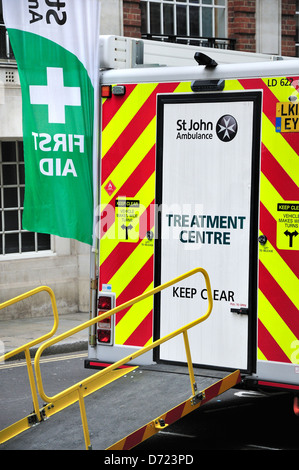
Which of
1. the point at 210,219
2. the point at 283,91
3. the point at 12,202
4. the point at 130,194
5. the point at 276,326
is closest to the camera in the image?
the point at 283,91

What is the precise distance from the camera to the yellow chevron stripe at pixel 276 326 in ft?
20.1

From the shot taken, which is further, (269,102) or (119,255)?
(119,255)

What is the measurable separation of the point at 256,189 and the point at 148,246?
3.44 ft

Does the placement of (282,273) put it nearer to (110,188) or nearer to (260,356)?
(260,356)

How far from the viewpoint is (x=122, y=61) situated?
7000mm

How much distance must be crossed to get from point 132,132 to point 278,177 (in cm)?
134

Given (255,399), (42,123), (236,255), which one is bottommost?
(255,399)

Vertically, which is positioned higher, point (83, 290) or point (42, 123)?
point (42, 123)

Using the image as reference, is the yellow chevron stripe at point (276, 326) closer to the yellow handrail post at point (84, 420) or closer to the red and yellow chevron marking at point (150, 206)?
the red and yellow chevron marking at point (150, 206)

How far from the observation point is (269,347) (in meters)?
6.18

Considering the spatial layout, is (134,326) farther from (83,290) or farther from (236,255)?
(83,290)

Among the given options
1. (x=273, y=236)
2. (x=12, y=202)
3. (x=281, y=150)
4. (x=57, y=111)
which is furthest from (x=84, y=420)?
(x=12, y=202)
